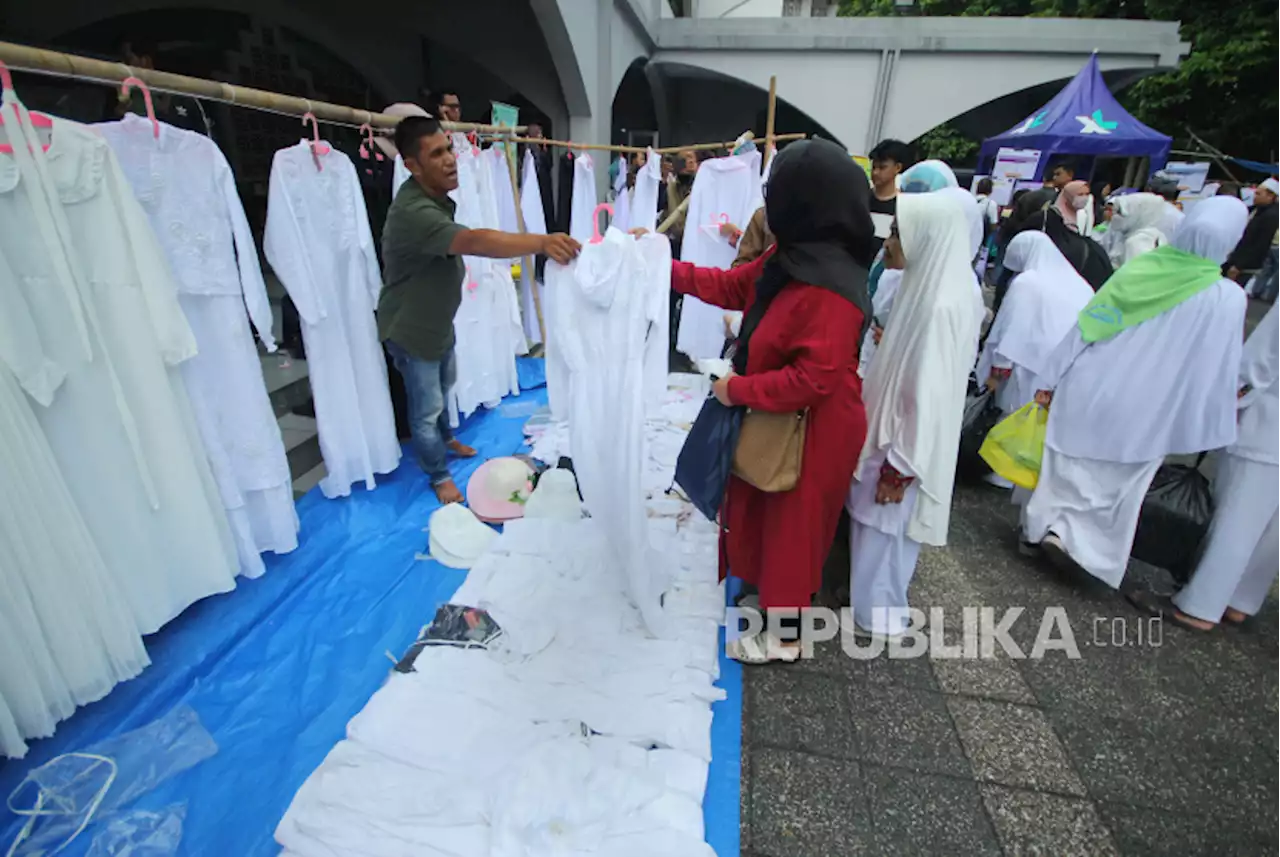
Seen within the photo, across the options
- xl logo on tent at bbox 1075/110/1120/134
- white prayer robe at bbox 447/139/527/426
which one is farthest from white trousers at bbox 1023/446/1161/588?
xl logo on tent at bbox 1075/110/1120/134

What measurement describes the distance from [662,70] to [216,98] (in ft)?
38.2

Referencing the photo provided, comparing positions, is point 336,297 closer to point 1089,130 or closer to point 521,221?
point 521,221

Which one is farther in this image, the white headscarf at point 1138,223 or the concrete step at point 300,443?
the white headscarf at point 1138,223

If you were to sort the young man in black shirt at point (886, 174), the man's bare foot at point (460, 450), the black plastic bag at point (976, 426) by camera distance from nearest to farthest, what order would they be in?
the young man in black shirt at point (886, 174) < the black plastic bag at point (976, 426) < the man's bare foot at point (460, 450)

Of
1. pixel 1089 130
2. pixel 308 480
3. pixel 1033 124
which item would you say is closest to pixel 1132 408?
pixel 308 480

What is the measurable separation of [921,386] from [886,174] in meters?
1.89

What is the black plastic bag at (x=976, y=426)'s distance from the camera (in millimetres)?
3219

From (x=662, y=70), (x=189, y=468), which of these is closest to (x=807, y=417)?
(x=189, y=468)

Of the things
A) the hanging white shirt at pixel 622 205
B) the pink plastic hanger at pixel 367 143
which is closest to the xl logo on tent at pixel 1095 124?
the hanging white shirt at pixel 622 205

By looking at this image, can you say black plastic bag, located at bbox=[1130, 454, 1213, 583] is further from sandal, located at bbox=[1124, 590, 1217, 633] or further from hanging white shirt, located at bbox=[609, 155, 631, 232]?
hanging white shirt, located at bbox=[609, 155, 631, 232]

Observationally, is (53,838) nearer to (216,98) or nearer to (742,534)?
(742,534)

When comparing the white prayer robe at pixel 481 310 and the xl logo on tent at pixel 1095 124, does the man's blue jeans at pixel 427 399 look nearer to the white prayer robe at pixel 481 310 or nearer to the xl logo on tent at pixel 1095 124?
the white prayer robe at pixel 481 310

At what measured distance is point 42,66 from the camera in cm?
157

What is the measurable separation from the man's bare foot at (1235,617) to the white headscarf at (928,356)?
4.85 ft
